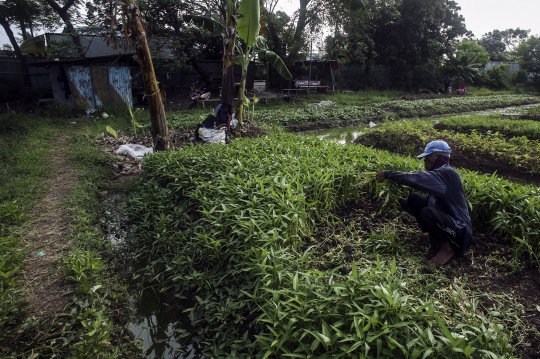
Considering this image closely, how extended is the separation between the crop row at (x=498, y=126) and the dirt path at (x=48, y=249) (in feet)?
32.4

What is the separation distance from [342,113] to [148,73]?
928 cm

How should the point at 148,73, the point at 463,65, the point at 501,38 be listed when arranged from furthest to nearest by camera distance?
the point at 501,38 < the point at 463,65 < the point at 148,73

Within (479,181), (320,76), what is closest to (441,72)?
(320,76)

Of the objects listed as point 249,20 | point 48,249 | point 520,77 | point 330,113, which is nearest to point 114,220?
point 48,249

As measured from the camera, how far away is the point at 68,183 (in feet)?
19.3

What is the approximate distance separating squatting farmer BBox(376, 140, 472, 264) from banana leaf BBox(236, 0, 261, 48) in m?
4.95

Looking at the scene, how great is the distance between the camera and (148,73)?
20.9 ft

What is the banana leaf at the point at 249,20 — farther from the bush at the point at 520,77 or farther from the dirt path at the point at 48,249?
the bush at the point at 520,77

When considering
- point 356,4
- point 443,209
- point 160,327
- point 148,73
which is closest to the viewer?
point 160,327

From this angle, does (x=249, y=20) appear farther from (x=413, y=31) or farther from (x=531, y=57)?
(x=531, y=57)

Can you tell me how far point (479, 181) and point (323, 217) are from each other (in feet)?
6.63

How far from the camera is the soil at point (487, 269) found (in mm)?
2677

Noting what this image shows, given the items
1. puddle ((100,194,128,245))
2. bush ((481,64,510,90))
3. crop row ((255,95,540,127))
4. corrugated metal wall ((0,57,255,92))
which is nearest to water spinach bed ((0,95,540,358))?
puddle ((100,194,128,245))

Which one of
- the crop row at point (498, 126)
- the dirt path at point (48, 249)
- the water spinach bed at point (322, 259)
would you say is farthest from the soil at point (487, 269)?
the crop row at point (498, 126)
